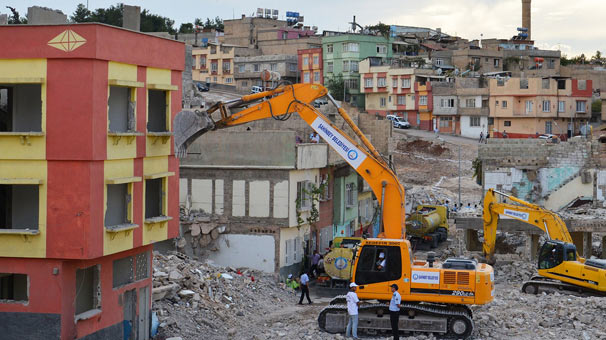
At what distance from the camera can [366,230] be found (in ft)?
164

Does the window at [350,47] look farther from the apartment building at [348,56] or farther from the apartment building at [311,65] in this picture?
the apartment building at [311,65]

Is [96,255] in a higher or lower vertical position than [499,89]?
lower

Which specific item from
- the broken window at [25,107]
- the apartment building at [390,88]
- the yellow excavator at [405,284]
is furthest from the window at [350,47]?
the broken window at [25,107]

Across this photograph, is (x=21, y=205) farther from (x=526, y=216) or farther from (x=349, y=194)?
(x=349, y=194)

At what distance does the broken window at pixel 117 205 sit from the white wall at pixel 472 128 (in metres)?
70.7

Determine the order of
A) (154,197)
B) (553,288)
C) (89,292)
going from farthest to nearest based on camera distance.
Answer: (553,288) → (154,197) → (89,292)

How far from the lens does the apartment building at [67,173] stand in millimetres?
19875

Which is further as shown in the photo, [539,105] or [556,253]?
[539,105]

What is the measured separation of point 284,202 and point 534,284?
9.97 metres

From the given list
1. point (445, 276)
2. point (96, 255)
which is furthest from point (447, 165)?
point (96, 255)

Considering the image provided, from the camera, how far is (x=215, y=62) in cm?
10581

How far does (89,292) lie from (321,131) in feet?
28.0

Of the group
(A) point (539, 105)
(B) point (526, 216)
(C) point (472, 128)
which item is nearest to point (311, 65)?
(C) point (472, 128)

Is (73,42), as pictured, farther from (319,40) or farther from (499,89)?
(319,40)
